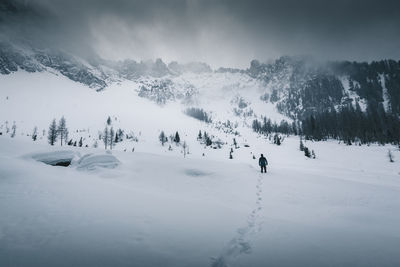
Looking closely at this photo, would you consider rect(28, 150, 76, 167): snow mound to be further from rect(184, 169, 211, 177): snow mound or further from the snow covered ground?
rect(184, 169, 211, 177): snow mound

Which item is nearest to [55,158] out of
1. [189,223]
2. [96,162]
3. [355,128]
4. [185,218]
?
[96,162]

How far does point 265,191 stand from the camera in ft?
40.2

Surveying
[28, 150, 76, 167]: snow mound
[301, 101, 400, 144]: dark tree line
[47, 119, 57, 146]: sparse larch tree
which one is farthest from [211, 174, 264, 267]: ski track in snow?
[301, 101, 400, 144]: dark tree line

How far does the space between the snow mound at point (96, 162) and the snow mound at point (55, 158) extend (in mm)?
980

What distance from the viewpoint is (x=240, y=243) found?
543 centimetres

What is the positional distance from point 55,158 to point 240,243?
1596 centimetres

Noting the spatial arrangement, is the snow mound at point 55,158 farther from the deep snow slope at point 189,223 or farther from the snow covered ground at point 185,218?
the deep snow slope at point 189,223

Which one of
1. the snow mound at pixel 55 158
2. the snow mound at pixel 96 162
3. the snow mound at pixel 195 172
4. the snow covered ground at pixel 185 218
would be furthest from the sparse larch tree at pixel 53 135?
the snow mound at pixel 195 172

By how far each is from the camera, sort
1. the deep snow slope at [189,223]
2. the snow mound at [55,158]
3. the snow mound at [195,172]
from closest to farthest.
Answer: the deep snow slope at [189,223] < the snow mound at [195,172] < the snow mound at [55,158]

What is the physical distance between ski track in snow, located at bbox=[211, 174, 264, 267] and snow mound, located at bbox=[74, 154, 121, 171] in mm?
11189

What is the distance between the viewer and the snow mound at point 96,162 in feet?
47.5

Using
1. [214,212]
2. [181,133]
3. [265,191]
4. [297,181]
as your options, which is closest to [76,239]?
[214,212]

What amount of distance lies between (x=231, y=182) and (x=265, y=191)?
2.40 m

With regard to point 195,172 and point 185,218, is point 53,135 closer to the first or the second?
point 195,172
